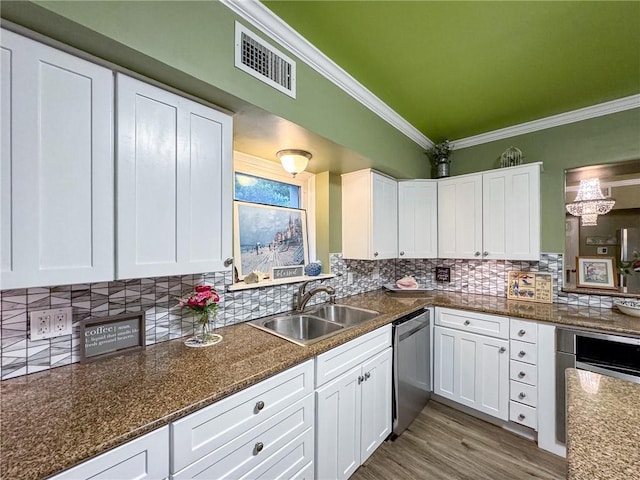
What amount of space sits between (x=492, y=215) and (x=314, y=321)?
1923 millimetres

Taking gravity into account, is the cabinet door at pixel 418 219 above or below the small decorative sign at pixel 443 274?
above

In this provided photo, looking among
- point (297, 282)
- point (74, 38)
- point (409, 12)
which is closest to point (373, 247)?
point (297, 282)

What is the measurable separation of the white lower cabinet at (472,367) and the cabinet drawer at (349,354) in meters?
0.79

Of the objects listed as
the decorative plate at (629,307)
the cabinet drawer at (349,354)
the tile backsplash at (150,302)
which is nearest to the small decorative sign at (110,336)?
the tile backsplash at (150,302)

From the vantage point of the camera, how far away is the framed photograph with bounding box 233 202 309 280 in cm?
198

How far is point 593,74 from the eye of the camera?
1.81m

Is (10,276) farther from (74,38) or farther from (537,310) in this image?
(537,310)

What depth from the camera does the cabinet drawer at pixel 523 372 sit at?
1.97 m

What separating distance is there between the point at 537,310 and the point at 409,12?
227 centimetres

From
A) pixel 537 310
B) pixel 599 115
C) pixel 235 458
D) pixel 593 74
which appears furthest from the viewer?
pixel 599 115

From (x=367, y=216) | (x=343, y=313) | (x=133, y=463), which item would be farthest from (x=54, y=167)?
(x=367, y=216)

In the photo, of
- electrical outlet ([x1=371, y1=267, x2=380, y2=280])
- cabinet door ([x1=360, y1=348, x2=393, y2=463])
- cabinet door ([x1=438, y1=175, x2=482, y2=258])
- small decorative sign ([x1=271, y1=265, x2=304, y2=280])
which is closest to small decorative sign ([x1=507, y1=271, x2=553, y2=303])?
cabinet door ([x1=438, y1=175, x2=482, y2=258])

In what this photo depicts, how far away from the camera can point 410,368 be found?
6.95 feet

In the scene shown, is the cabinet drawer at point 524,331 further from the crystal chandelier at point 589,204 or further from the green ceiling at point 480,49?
the green ceiling at point 480,49
